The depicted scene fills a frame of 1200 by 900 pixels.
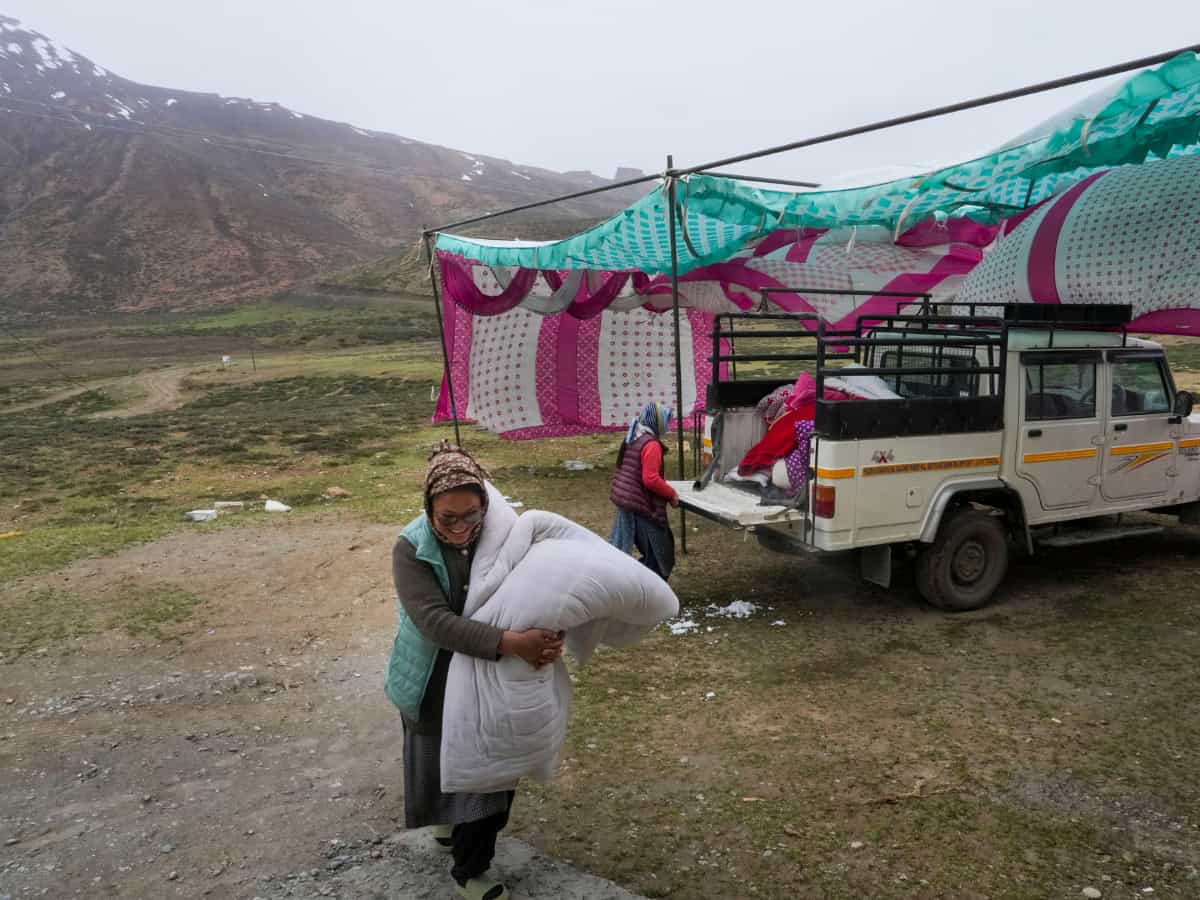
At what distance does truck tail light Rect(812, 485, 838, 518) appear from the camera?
480cm

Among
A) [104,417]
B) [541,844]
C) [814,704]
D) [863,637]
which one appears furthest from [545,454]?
[104,417]

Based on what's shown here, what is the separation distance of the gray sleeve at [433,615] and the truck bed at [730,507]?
2919 mm

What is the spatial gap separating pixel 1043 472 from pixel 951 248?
425cm

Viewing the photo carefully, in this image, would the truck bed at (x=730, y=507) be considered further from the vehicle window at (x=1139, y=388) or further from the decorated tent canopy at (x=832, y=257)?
the vehicle window at (x=1139, y=388)

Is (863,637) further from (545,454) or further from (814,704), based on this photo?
(545,454)

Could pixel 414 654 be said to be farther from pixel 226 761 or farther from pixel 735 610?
pixel 735 610

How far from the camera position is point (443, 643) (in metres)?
Result: 2.31

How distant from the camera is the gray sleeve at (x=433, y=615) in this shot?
227 centimetres

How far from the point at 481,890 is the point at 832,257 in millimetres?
8053

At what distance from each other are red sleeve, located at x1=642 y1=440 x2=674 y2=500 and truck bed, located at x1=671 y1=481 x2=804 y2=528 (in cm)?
32

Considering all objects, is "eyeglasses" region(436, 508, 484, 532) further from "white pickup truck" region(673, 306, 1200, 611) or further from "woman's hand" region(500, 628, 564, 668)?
"white pickup truck" region(673, 306, 1200, 611)

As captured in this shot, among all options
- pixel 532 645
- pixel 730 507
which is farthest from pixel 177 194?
pixel 532 645

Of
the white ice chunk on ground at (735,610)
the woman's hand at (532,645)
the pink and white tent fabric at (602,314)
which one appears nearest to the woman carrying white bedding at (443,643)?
the woman's hand at (532,645)

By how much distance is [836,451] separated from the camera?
477 centimetres
